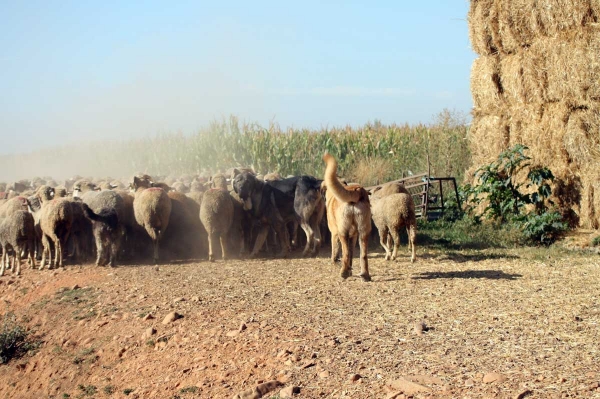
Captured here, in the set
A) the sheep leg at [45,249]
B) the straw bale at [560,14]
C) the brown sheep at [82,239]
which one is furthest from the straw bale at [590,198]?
the sheep leg at [45,249]

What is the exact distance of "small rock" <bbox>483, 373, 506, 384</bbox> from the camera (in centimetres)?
585

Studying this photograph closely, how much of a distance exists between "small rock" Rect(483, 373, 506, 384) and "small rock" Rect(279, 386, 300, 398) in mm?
1661

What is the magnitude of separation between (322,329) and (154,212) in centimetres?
699

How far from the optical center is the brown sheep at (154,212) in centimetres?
1402

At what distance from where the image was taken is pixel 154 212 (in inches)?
551

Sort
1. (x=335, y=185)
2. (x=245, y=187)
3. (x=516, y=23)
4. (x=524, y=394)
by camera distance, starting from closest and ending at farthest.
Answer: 1. (x=524, y=394)
2. (x=335, y=185)
3. (x=245, y=187)
4. (x=516, y=23)

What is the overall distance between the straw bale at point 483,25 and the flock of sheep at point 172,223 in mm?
4576

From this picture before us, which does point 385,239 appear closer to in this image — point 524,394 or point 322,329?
point 322,329

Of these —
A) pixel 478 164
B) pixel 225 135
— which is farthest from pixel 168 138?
pixel 478 164

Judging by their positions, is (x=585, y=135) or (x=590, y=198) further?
(x=590, y=198)

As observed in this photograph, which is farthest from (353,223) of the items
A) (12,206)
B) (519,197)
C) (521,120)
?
(12,206)

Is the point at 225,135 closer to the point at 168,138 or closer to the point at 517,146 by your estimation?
the point at 168,138

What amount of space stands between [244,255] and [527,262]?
5.81m

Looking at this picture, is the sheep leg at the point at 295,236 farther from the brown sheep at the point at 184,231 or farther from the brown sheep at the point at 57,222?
the brown sheep at the point at 57,222
